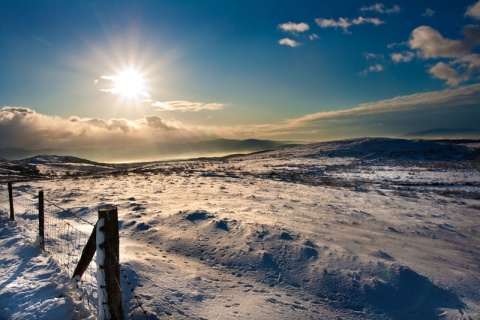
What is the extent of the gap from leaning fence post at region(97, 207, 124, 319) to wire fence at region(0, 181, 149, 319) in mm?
39

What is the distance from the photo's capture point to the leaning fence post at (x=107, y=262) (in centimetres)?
377

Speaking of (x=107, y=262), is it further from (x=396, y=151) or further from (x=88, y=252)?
(x=396, y=151)

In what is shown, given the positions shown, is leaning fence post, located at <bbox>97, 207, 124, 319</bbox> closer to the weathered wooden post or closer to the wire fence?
the wire fence

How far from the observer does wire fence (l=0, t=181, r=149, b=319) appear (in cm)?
494

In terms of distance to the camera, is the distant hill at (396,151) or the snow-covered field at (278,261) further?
the distant hill at (396,151)

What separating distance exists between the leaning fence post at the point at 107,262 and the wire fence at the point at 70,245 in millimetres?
39

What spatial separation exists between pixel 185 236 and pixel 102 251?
503 cm

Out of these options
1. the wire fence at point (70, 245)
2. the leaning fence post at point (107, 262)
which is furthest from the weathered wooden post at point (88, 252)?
the leaning fence post at point (107, 262)

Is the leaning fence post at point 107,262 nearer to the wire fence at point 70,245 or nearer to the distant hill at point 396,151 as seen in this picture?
the wire fence at point 70,245

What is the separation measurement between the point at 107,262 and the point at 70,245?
5426mm

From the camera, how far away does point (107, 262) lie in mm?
3814

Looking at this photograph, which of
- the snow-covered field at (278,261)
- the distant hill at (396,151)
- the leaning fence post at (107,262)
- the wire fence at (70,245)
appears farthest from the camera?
the distant hill at (396,151)

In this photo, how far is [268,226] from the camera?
30.1ft

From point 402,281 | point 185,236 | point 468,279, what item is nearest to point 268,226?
point 185,236
